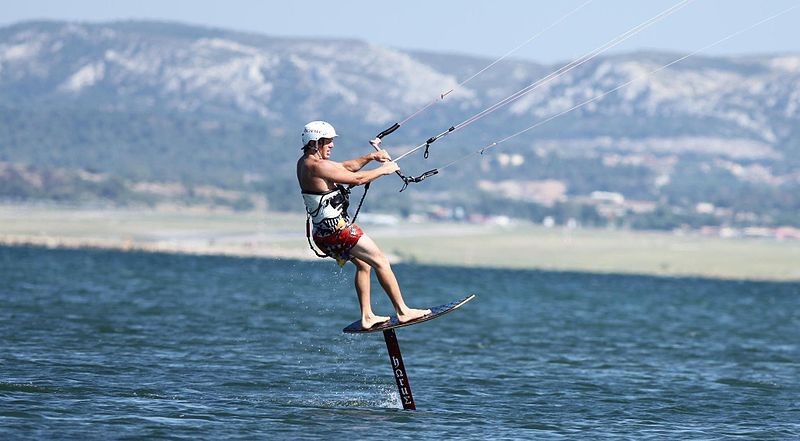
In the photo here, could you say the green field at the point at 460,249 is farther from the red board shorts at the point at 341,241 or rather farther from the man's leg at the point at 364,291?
the red board shorts at the point at 341,241

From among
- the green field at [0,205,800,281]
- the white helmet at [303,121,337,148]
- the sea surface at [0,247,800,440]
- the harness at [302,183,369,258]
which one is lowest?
the sea surface at [0,247,800,440]

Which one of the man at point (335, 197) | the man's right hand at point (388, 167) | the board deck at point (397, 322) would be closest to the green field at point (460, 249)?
the board deck at point (397, 322)

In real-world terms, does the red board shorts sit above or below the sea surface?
above

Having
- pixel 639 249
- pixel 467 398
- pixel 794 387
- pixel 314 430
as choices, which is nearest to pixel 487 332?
pixel 794 387

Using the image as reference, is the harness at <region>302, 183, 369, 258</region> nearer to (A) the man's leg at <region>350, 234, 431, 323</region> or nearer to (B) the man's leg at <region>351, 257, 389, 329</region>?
(A) the man's leg at <region>350, 234, 431, 323</region>

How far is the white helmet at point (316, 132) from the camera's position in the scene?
69.8 ft

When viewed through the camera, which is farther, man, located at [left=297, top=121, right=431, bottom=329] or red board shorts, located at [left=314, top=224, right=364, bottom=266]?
red board shorts, located at [left=314, top=224, right=364, bottom=266]

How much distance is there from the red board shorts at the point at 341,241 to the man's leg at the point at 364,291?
0.24 m

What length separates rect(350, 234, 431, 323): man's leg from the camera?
21844 mm

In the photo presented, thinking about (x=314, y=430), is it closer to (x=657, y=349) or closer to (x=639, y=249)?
(x=657, y=349)

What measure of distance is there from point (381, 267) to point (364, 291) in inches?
24.5

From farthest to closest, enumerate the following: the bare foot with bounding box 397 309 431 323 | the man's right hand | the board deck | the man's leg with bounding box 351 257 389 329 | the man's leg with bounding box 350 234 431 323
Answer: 1. the bare foot with bounding box 397 309 431 323
2. the board deck
3. the man's leg with bounding box 351 257 389 329
4. the man's leg with bounding box 350 234 431 323
5. the man's right hand

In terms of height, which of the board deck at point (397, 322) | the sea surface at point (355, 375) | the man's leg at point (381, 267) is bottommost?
the sea surface at point (355, 375)

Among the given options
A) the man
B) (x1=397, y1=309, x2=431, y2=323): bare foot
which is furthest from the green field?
the man
